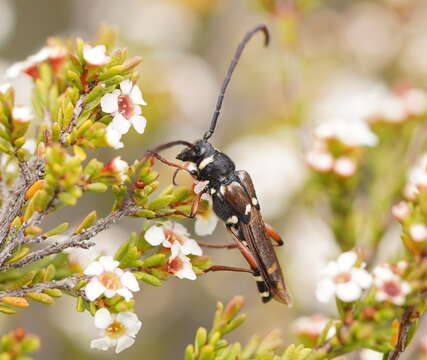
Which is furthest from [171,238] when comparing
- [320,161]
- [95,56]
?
[320,161]

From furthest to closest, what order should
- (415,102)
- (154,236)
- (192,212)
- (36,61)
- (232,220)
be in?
(415,102)
(232,220)
(36,61)
(192,212)
(154,236)

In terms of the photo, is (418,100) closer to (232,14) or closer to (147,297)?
(147,297)

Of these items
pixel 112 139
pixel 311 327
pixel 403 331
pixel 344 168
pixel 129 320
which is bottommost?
pixel 311 327

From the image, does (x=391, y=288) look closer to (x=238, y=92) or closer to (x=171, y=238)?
(x=171, y=238)

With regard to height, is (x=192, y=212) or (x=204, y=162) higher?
(x=204, y=162)

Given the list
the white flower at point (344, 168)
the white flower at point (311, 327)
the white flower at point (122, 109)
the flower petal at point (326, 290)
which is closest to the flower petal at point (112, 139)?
the white flower at point (122, 109)

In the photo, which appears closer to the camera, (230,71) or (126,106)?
(126,106)

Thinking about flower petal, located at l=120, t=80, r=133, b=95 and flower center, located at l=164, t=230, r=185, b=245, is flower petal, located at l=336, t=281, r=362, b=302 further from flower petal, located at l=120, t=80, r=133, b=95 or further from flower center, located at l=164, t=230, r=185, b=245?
flower petal, located at l=120, t=80, r=133, b=95
